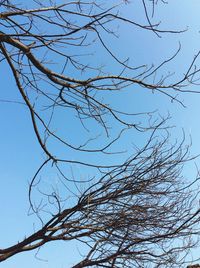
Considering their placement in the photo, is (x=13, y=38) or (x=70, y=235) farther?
(x=70, y=235)

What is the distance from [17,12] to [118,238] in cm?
259

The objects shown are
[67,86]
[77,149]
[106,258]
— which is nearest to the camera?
[67,86]

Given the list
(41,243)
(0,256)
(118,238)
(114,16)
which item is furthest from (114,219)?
(114,16)

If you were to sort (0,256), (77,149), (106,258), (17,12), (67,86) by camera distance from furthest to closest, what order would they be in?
(0,256)
(106,258)
(77,149)
(67,86)
(17,12)

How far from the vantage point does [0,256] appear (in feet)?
15.4

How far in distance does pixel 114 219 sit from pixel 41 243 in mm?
1075

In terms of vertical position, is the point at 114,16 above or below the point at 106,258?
above

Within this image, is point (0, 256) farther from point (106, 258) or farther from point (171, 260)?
point (171, 260)

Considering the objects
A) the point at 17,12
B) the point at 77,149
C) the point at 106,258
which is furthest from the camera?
the point at 106,258

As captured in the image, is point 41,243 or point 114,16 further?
point 41,243

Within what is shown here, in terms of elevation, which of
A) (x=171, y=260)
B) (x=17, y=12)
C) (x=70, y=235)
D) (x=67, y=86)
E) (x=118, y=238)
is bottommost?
(x=171, y=260)

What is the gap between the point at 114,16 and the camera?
3.19 meters

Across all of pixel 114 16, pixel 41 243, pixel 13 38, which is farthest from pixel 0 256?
pixel 114 16

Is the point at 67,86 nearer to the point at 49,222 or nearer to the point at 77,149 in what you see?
the point at 77,149
